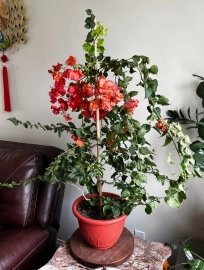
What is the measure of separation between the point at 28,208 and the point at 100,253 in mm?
448

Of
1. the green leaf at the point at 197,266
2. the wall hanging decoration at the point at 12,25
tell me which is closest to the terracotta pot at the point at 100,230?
the green leaf at the point at 197,266

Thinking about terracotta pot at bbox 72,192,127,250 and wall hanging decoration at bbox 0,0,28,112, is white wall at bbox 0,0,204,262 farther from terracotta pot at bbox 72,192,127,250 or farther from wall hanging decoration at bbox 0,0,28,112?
terracotta pot at bbox 72,192,127,250

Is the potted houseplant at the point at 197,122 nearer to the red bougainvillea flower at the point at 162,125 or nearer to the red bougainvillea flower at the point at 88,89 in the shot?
the red bougainvillea flower at the point at 162,125

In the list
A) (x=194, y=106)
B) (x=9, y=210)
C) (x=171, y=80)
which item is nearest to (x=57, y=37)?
(x=171, y=80)

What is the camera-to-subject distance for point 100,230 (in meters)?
0.91

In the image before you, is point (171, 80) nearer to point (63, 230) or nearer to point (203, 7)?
point (203, 7)

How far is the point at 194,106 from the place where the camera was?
1.14 meters

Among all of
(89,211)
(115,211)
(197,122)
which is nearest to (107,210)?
(115,211)

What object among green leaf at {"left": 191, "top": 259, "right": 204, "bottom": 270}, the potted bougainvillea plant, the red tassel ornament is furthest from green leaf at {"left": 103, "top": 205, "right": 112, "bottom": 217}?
the red tassel ornament

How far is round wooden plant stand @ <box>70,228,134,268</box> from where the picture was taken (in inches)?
35.9

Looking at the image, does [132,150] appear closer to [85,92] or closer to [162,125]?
[162,125]

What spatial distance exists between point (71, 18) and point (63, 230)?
55.8 inches

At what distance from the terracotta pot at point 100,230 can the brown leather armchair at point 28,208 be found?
0.32 meters

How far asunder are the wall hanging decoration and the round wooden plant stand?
3.95ft
